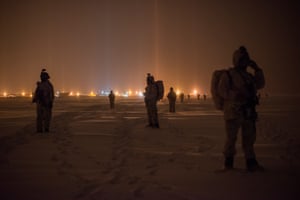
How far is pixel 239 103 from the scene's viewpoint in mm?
5484

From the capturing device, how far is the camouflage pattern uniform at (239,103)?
5.49 meters

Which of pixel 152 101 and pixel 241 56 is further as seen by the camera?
pixel 152 101

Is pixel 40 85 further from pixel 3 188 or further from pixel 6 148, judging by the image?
pixel 3 188

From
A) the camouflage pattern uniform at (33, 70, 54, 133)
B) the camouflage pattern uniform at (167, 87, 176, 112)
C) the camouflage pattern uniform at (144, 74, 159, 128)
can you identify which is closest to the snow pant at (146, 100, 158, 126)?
the camouflage pattern uniform at (144, 74, 159, 128)

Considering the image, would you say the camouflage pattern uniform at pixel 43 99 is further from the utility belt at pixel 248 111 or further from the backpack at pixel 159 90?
the utility belt at pixel 248 111

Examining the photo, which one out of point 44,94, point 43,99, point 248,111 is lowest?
point 248,111

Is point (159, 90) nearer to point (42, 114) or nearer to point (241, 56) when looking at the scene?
point (42, 114)

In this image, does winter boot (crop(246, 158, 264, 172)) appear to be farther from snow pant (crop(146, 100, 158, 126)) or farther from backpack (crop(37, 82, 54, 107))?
backpack (crop(37, 82, 54, 107))

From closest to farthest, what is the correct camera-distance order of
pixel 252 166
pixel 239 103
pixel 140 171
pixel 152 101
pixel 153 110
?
1. pixel 239 103
2. pixel 252 166
3. pixel 140 171
4. pixel 152 101
5. pixel 153 110

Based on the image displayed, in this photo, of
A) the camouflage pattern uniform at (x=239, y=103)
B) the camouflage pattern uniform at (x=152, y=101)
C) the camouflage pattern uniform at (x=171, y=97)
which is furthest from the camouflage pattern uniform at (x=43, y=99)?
the camouflage pattern uniform at (x=171, y=97)

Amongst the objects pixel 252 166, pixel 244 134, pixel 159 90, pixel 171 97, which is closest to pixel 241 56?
pixel 244 134

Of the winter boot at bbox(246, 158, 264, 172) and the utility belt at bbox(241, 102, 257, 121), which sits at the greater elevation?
the utility belt at bbox(241, 102, 257, 121)

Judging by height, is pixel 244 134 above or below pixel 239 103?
below

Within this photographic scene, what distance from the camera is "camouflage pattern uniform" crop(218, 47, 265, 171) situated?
18.0ft
